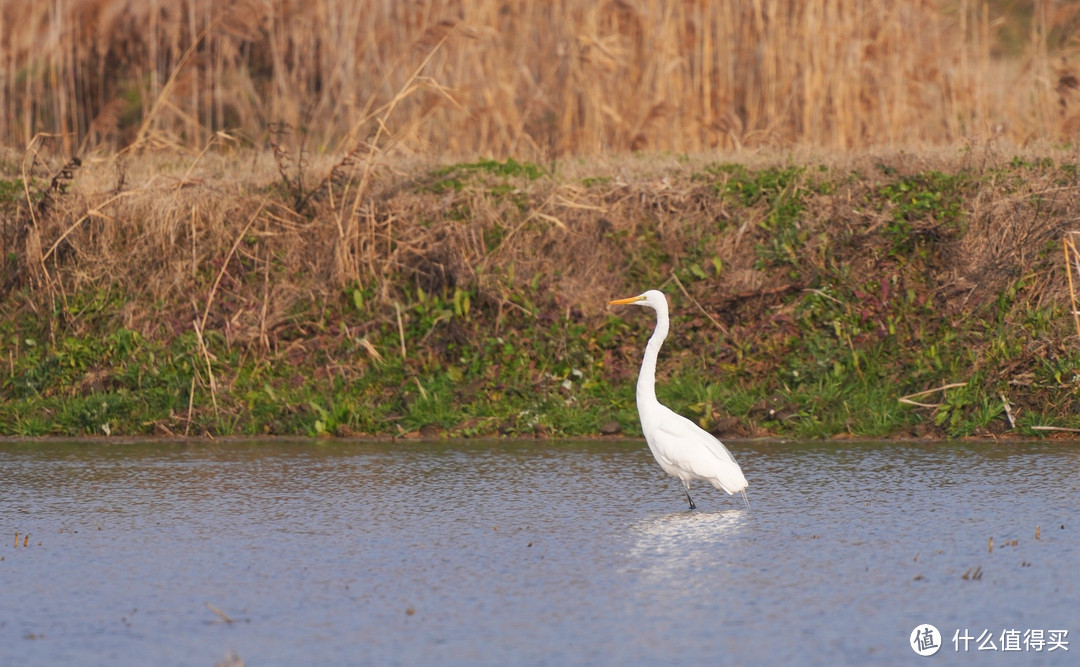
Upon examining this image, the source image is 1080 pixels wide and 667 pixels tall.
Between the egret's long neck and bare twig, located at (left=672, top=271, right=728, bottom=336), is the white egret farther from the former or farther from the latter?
bare twig, located at (left=672, top=271, right=728, bottom=336)

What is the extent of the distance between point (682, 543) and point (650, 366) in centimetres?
157

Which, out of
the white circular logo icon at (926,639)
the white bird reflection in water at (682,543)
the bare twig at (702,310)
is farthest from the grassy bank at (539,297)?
the white circular logo icon at (926,639)

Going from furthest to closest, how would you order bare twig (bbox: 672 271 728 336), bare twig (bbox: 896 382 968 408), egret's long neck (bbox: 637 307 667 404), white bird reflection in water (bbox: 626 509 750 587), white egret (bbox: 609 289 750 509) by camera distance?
bare twig (bbox: 672 271 728 336)
bare twig (bbox: 896 382 968 408)
egret's long neck (bbox: 637 307 667 404)
white egret (bbox: 609 289 750 509)
white bird reflection in water (bbox: 626 509 750 587)

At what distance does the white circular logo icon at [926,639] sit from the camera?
4.26 meters

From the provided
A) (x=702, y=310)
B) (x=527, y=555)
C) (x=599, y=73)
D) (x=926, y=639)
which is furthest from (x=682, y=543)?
(x=599, y=73)

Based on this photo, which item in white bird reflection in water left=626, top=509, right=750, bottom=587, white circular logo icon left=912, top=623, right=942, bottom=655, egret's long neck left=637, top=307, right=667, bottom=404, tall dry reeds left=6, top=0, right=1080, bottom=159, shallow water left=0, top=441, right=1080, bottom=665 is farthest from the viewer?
tall dry reeds left=6, top=0, right=1080, bottom=159

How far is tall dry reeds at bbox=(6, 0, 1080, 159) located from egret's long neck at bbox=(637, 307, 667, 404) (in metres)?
4.66

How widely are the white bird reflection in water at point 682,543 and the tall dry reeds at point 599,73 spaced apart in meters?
6.03

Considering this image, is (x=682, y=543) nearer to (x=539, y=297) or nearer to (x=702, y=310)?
(x=702, y=310)

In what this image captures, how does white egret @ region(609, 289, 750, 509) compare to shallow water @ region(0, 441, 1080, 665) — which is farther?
white egret @ region(609, 289, 750, 509)

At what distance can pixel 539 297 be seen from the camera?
9.66 meters

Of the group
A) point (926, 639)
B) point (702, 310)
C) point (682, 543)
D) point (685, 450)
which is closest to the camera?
point (926, 639)

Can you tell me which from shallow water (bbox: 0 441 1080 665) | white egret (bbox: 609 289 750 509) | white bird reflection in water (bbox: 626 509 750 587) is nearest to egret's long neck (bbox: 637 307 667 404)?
white egret (bbox: 609 289 750 509)

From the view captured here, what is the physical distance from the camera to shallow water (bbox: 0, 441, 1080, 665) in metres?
4.40
